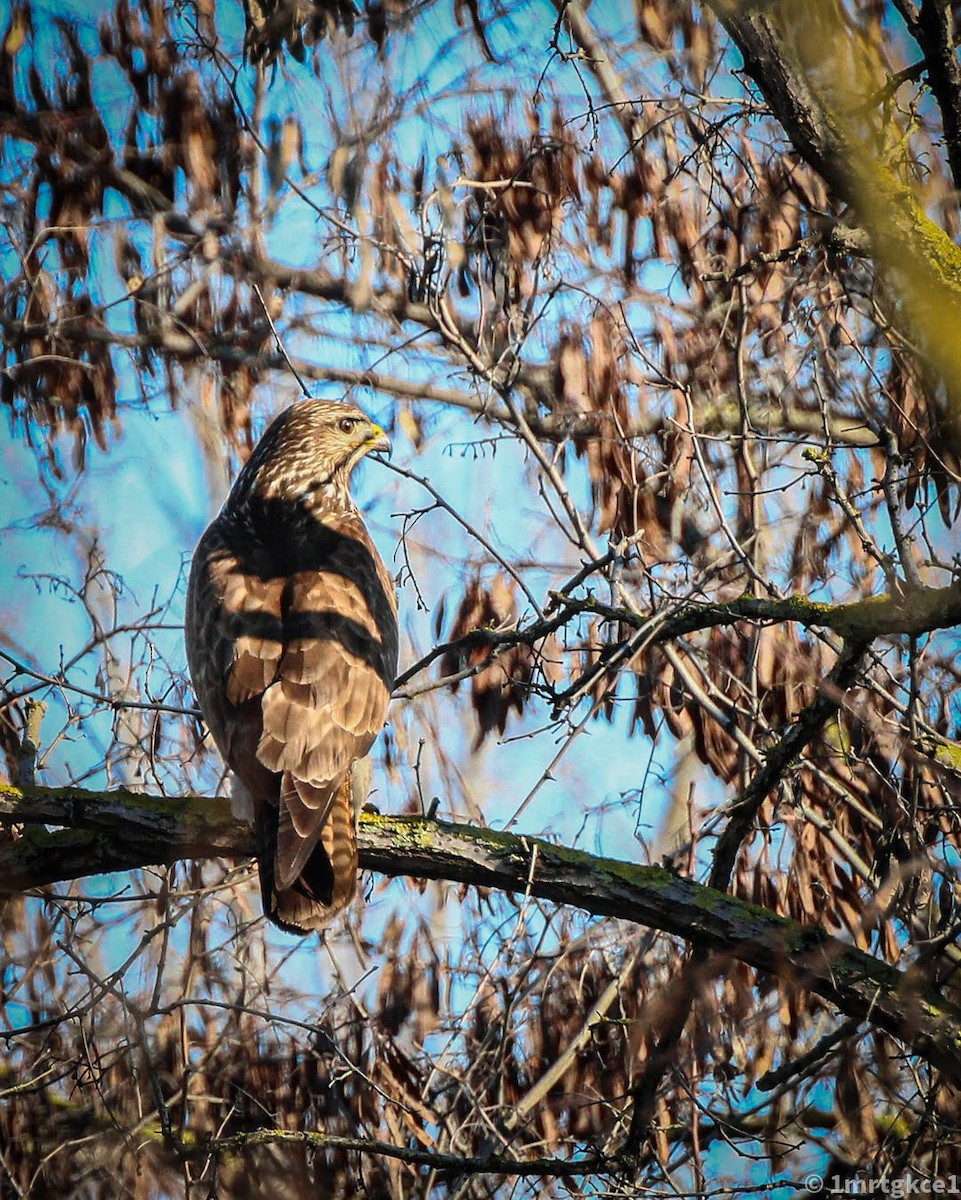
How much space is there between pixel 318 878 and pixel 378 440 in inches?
88.9

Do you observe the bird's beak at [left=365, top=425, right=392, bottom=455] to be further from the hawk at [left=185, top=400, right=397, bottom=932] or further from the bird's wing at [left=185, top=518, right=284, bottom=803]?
the bird's wing at [left=185, top=518, right=284, bottom=803]

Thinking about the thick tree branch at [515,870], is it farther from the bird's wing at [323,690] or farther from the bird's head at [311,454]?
the bird's head at [311,454]

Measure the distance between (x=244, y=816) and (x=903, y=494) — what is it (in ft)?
6.95

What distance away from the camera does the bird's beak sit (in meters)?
5.16

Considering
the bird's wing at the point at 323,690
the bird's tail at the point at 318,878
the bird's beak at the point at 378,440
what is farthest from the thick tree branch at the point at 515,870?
the bird's beak at the point at 378,440

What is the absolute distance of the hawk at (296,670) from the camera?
329 cm

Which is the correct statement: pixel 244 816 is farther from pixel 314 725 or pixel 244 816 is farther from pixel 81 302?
pixel 81 302

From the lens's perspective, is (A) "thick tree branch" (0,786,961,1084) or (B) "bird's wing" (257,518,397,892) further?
(B) "bird's wing" (257,518,397,892)

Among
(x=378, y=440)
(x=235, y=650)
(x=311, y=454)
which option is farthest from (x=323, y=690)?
(x=378, y=440)

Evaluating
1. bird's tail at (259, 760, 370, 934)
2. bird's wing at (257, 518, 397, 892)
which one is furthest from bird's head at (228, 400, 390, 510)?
bird's tail at (259, 760, 370, 934)

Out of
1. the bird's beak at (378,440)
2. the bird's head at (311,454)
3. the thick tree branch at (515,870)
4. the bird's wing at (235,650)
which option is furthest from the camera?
the bird's beak at (378,440)

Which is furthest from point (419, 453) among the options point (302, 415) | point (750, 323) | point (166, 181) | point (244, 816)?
point (244, 816)

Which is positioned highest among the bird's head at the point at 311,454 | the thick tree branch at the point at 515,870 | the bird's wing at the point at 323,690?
the bird's head at the point at 311,454

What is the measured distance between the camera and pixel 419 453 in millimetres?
5730
